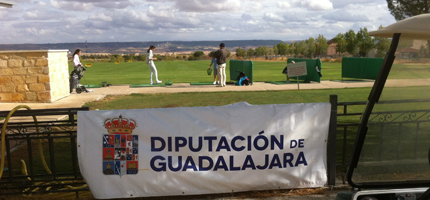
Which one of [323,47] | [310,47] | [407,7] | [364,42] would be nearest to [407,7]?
[407,7]

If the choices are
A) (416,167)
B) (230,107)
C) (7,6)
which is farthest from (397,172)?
(7,6)

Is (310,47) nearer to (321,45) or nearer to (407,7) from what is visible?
(321,45)

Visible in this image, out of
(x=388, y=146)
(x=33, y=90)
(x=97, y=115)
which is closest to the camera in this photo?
(x=388, y=146)

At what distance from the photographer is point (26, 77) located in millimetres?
13867

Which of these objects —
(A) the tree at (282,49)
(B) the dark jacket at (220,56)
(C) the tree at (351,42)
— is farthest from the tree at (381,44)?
(A) the tree at (282,49)

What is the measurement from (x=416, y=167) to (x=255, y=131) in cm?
194

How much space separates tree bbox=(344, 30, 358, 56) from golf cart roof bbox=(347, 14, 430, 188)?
88.7m

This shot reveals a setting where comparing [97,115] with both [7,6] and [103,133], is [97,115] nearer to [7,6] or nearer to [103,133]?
[103,133]

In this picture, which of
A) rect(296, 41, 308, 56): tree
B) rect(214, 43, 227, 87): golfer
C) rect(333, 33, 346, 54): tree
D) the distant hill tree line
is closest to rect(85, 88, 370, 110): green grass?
rect(214, 43, 227, 87): golfer

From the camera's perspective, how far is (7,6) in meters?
10.8

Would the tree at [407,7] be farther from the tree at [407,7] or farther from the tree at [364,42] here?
the tree at [364,42]

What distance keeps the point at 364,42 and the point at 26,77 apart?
76944 millimetres

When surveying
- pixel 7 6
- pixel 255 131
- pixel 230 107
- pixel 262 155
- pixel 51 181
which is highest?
pixel 7 6

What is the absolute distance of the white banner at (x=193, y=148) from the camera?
465 centimetres
